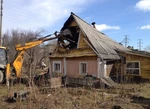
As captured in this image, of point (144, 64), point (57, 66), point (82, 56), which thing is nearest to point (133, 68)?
point (144, 64)

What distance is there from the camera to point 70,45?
1853cm

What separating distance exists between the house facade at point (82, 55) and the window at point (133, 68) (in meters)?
0.09

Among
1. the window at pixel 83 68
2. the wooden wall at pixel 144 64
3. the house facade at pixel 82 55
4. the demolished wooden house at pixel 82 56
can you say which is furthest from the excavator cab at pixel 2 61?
the wooden wall at pixel 144 64

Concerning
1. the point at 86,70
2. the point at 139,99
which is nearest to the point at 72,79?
the point at 86,70

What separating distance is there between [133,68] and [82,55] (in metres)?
4.98

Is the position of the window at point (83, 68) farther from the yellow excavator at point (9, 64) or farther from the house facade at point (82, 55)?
the yellow excavator at point (9, 64)

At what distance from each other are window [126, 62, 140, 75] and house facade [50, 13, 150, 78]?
9 centimetres

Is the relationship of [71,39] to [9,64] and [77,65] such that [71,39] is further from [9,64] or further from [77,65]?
[9,64]

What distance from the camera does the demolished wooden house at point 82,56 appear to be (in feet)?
50.4

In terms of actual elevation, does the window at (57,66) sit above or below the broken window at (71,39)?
below

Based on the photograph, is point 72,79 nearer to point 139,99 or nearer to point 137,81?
point 137,81

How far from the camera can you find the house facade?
15.4m

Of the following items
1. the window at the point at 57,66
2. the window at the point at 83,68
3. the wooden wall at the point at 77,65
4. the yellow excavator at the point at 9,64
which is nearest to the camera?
the yellow excavator at the point at 9,64

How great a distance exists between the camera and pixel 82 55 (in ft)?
52.6
